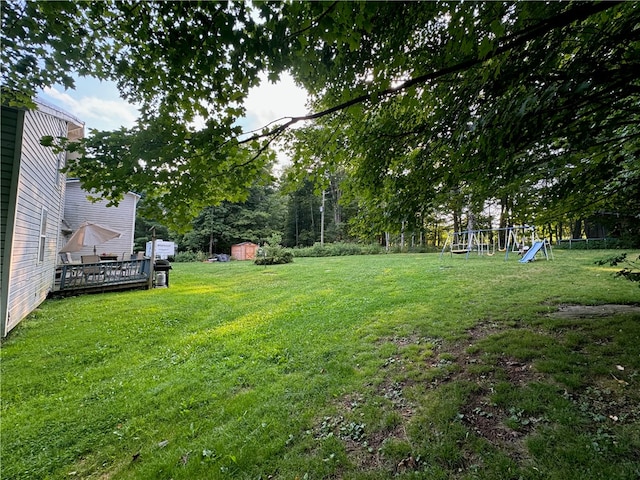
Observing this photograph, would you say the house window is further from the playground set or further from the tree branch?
the playground set

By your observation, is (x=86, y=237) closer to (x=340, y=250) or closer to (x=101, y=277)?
(x=101, y=277)

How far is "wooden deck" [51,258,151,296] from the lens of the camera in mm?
8670

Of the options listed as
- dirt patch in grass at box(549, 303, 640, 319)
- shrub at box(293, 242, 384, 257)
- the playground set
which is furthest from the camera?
shrub at box(293, 242, 384, 257)

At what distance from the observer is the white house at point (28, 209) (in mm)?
3393

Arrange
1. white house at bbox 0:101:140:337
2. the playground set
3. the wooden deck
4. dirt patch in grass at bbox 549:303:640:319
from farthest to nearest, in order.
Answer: the playground set
the wooden deck
dirt patch in grass at bbox 549:303:640:319
white house at bbox 0:101:140:337

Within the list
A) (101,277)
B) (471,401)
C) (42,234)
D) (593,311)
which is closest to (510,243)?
(593,311)

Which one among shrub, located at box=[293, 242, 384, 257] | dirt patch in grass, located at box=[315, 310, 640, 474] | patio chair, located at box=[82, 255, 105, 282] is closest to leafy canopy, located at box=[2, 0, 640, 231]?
dirt patch in grass, located at box=[315, 310, 640, 474]

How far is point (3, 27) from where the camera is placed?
2303 mm

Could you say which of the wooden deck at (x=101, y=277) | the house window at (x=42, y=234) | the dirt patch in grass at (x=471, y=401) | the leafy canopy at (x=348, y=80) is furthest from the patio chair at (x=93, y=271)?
the dirt patch in grass at (x=471, y=401)

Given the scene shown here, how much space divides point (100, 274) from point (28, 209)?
380 centimetres

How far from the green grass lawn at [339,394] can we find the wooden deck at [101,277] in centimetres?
348

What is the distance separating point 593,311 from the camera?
4500 millimetres

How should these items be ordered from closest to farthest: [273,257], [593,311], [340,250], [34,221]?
[593,311]
[34,221]
[273,257]
[340,250]

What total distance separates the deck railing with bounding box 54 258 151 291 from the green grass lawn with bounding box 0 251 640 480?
3.50 m
